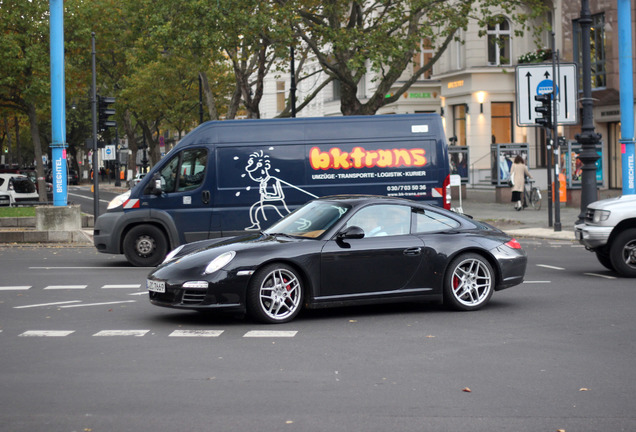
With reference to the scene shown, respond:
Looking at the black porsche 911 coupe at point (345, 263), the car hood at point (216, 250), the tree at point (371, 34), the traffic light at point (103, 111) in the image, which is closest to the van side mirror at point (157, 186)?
the black porsche 911 coupe at point (345, 263)

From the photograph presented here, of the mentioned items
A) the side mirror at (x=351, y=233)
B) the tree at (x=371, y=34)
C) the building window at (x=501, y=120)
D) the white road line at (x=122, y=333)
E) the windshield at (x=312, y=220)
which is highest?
the tree at (x=371, y=34)

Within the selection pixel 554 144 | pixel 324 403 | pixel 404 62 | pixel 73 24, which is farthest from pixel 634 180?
pixel 73 24

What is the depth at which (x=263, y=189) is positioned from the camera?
17.4m

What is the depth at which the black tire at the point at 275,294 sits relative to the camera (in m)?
9.92

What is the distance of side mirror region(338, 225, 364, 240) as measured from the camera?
1024 cm

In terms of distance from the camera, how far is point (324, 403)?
21.5ft

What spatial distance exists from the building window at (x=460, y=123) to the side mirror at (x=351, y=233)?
40797mm

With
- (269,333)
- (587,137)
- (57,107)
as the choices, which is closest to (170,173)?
(57,107)

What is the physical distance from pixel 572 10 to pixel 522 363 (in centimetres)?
3899

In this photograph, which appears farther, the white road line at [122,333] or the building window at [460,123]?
the building window at [460,123]

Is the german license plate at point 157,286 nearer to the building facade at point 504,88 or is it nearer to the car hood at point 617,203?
the car hood at point 617,203

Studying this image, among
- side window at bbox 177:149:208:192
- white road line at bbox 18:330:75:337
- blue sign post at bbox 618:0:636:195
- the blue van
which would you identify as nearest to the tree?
blue sign post at bbox 618:0:636:195

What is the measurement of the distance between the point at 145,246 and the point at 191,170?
153 cm

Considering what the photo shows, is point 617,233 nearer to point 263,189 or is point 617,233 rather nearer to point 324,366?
point 263,189
